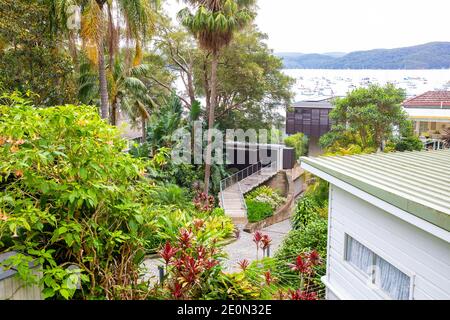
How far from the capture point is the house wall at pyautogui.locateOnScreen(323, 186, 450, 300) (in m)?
4.59

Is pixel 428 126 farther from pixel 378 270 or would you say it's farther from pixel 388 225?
pixel 388 225

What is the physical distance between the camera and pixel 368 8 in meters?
20.9

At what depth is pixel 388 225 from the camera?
5414mm

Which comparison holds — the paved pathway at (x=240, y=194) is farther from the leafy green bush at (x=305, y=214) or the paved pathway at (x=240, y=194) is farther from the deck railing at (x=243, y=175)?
the leafy green bush at (x=305, y=214)

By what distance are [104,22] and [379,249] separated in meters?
10.9

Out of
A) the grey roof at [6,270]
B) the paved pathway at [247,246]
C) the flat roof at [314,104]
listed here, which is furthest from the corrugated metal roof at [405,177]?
the flat roof at [314,104]

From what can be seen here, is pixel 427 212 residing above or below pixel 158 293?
above

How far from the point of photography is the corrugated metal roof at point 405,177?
4.48 metres

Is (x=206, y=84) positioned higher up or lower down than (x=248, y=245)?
higher up

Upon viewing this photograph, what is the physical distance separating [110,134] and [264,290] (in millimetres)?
2621

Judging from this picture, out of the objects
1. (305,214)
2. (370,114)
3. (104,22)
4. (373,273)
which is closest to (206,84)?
(370,114)
